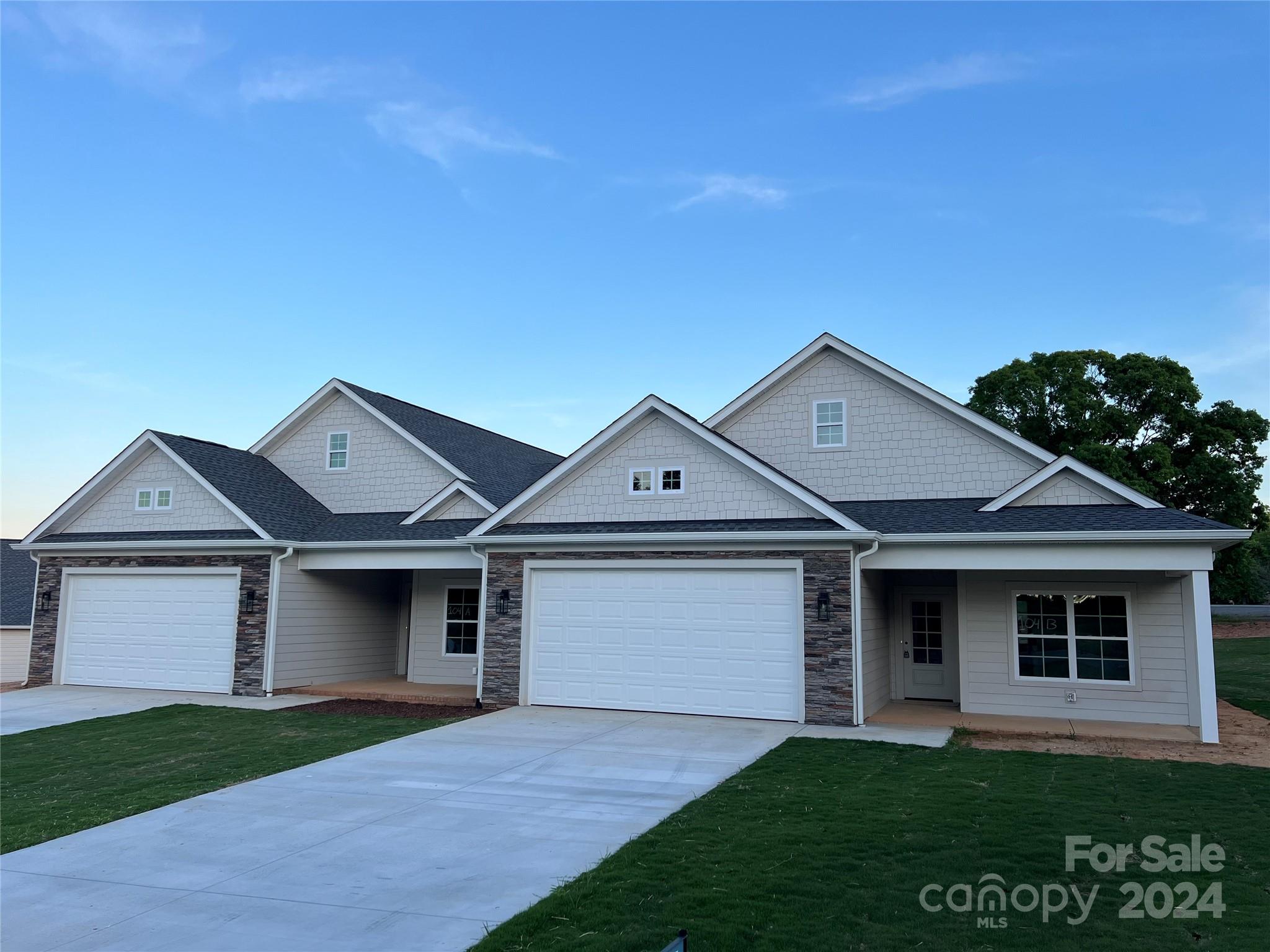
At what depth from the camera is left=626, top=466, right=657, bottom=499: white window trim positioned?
47.2ft

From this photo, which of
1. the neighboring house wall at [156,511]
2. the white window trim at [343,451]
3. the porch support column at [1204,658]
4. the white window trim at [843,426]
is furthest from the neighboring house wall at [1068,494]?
the neighboring house wall at [156,511]

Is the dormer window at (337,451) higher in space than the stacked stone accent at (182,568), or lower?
higher

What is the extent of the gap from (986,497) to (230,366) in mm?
18562

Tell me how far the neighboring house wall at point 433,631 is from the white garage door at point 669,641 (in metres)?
3.88

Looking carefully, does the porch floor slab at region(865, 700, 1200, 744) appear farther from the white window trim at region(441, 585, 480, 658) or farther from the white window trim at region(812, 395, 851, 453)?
the white window trim at region(441, 585, 480, 658)

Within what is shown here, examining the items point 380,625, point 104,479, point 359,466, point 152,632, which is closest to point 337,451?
point 359,466

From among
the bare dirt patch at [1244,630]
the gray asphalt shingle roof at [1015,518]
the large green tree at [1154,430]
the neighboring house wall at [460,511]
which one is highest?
the large green tree at [1154,430]

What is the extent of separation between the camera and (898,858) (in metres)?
6.42

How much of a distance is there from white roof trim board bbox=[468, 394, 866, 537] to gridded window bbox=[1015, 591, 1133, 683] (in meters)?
3.59

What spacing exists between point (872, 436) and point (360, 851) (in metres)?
12.0

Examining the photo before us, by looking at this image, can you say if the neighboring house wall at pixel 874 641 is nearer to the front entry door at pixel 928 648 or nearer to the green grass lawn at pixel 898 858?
the front entry door at pixel 928 648

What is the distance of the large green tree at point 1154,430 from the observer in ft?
90.4

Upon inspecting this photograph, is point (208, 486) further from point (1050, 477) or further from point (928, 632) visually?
point (1050, 477)

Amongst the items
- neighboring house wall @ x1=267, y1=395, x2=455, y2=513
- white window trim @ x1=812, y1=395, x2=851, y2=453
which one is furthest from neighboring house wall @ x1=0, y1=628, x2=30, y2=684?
white window trim @ x1=812, y1=395, x2=851, y2=453
